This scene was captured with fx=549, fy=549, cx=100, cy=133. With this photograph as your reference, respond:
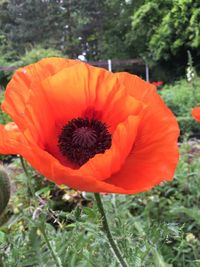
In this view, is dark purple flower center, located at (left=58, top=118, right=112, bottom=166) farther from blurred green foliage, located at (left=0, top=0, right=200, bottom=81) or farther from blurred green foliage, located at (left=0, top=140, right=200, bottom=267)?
blurred green foliage, located at (left=0, top=0, right=200, bottom=81)

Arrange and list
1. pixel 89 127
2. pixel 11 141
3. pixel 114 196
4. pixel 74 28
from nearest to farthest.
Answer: pixel 11 141 → pixel 89 127 → pixel 114 196 → pixel 74 28

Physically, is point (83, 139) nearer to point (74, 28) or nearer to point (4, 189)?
point (4, 189)

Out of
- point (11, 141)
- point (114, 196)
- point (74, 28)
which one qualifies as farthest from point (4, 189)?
point (74, 28)

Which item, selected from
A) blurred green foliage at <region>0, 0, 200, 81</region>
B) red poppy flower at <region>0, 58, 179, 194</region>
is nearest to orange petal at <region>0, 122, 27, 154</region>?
red poppy flower at <region>0, 58, 179, 194</region>

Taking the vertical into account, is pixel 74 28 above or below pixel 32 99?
below

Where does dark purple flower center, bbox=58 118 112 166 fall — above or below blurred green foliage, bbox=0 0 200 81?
above

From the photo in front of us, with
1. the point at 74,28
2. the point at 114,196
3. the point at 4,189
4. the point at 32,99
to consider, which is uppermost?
the point at 32,99
